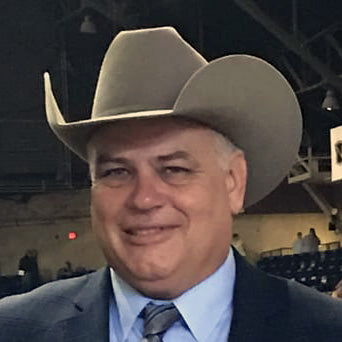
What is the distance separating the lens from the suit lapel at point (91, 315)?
4.02 ft

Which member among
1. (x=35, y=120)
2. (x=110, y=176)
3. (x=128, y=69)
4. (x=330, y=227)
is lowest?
(x=330, y=227)

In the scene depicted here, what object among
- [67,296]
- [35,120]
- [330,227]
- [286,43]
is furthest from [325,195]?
[67,296]

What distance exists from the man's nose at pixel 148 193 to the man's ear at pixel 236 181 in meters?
0.12

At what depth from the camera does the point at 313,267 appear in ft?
33.6

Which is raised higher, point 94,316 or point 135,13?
point 135,13

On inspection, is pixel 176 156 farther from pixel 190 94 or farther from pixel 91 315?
pixel 91 315

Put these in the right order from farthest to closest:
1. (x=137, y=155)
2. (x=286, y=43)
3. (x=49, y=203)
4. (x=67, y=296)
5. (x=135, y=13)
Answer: (x=49, y=203), (x=135, y=13), (x=286, y=43), (x=67, y=296), (x=137, y=155)

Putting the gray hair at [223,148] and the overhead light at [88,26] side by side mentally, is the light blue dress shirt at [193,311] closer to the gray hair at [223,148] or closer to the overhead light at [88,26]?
the gray hair at [223,148]

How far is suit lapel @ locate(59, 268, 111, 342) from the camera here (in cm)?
122

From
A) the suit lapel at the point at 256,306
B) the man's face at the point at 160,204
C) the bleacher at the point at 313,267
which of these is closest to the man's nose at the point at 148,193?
the man's face at the point at 160,204

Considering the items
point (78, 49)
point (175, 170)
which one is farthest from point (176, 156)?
point (78, 49)

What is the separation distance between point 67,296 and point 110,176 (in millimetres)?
234

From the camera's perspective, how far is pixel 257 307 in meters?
1.25

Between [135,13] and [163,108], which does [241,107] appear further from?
[135,13]
